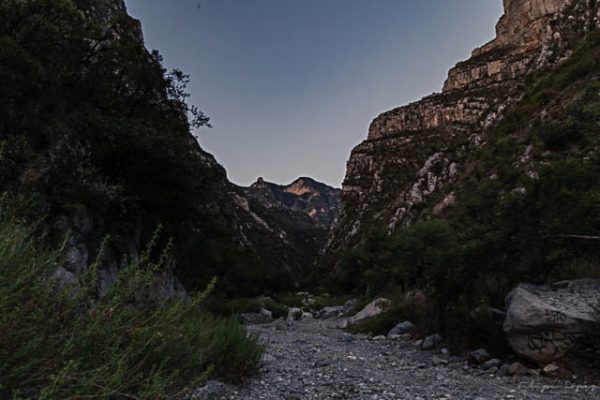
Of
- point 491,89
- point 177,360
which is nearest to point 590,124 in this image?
point 177,360

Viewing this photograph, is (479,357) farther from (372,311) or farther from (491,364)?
(372,311)

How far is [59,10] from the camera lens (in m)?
13.2

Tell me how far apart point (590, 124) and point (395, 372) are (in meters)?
7.92

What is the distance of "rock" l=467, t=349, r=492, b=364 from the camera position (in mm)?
7809

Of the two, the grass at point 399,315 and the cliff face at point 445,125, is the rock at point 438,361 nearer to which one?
the grass at point 399,315

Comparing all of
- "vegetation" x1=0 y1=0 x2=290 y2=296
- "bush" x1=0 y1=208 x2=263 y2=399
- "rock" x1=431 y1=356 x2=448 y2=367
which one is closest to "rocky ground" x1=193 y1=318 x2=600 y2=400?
"rock" x1=431 y1=356 x2=448 y2=367

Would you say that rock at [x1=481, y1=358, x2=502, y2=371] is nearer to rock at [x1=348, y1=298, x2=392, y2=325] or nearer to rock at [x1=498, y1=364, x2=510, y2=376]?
rock at [x1=498, y1=364, x2=510, y2=376]

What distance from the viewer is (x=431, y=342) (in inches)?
395

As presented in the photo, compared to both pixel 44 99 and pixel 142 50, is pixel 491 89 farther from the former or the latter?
pixel 44 99

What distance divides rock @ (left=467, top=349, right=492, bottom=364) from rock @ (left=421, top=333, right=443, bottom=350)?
197 centimetres

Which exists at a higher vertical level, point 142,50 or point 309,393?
point 142,50

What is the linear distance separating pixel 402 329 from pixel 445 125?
68.0 m

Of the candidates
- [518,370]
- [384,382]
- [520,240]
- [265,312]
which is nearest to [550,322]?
[518,370]

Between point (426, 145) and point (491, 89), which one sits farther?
point (426, 145)
